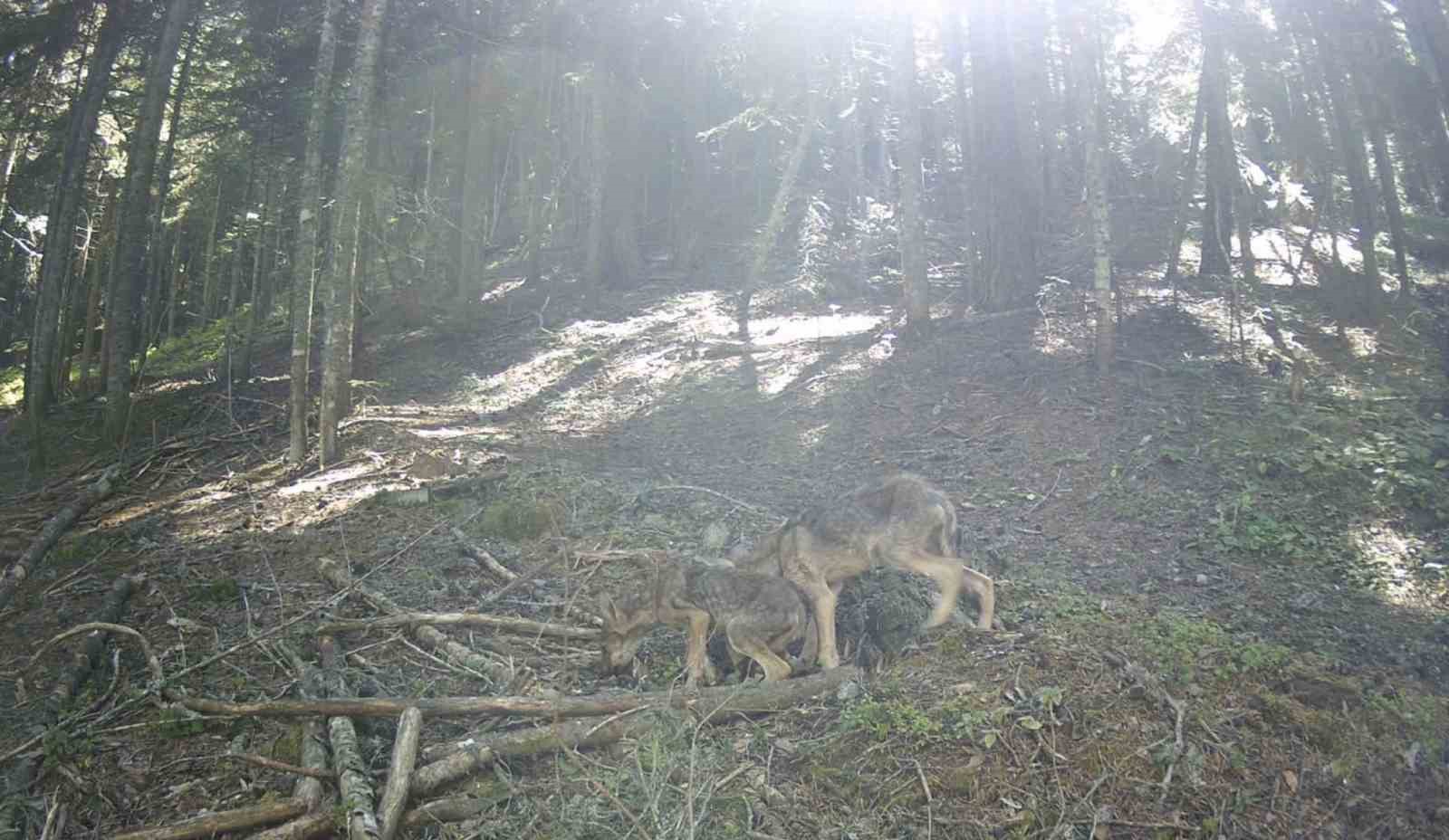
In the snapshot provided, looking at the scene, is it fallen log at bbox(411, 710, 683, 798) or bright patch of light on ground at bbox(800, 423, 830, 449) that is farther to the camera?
bright patch of light on ground at bbox(800, 423, 830, 449)

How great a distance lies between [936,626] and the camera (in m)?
8.09

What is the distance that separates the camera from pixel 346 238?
1567 centimetres

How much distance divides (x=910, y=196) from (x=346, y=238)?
33.4 ft

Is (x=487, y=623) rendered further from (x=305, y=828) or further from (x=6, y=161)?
(x=6, y=161)

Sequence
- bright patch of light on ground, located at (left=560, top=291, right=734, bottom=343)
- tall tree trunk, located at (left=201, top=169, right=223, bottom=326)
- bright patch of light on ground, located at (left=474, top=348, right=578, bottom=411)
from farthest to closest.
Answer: tall tree trunk, located at (left=201, top=169, right=223, bottom=326), bright patch of light on ground, located at (left=560, top=291, right=734, bottom=343), bright patch of light on ground, located at (left=474, top=348, right=578, bottom=411)

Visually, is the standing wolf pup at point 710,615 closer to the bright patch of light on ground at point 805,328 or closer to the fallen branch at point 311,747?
the fallen branch at point 311,747

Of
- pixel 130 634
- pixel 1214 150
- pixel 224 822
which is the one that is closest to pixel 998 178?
pixel 1214 150

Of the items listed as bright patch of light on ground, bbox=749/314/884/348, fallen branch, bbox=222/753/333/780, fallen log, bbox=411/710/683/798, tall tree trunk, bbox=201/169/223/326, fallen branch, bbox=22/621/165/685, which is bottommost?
fallen log, bbox=411/710/683/798

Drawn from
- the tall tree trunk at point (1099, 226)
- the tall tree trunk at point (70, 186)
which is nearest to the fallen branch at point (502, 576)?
the tall tree trunk at point (1099, 226)

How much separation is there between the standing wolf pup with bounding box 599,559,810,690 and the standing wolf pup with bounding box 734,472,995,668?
19 centimetres

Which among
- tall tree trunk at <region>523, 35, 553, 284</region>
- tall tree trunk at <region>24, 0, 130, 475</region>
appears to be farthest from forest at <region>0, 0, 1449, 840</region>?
tall tree trunk at <region>523, 35, 553, 284</region>

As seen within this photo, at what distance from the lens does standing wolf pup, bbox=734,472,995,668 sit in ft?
26.7

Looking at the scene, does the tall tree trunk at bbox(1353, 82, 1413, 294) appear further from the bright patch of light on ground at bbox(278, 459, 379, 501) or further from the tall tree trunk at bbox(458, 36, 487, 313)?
the tall tree trunk at bbox(458, 36, 487, 313)

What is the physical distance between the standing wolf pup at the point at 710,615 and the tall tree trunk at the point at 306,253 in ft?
30.2
